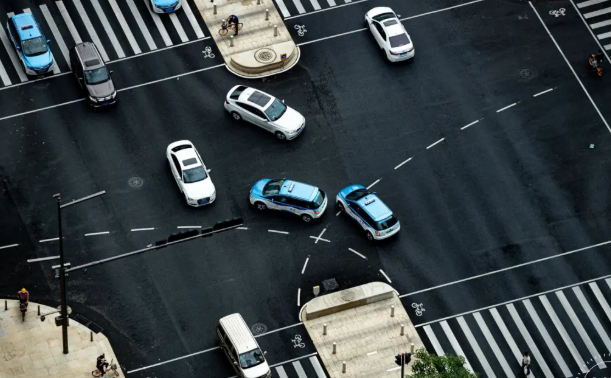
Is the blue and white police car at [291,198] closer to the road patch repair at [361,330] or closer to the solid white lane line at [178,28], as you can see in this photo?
the road patch repair at [361,330]

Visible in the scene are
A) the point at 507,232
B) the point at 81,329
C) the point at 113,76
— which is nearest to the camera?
the point at 81,329

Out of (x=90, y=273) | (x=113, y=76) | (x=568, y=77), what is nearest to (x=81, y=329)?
(x=90, y=273)

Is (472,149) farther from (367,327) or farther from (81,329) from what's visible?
(81,329)

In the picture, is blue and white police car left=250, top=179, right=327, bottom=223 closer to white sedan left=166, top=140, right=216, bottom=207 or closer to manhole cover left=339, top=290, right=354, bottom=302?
white sedan left=166, top=140, right=216, bottom=207

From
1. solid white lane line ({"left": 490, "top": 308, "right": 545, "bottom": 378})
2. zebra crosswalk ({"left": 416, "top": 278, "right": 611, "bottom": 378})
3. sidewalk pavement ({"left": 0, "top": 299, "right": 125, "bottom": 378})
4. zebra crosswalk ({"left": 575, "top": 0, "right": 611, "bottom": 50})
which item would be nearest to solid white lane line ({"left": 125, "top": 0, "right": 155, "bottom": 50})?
sidewalk pavement ({"left": 0, "top": 299, "right": 125, "bottom": 378})

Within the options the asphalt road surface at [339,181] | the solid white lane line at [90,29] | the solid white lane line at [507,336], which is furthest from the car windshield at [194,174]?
the solid white lane line at [507,336]
